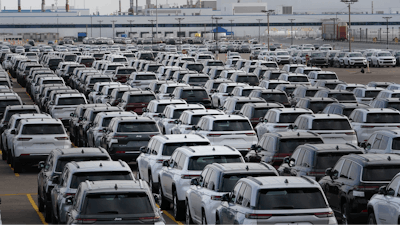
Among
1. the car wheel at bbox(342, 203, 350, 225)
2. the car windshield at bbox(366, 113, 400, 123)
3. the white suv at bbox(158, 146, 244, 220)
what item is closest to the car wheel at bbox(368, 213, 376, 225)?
the car wheel at bbox(342, 203, 350, 225)

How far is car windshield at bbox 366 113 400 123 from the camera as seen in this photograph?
23734mm

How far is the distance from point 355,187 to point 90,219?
487 centimetres

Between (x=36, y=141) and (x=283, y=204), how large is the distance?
13010mm

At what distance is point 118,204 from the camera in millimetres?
11477

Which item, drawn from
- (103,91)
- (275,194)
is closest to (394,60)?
(103,91)

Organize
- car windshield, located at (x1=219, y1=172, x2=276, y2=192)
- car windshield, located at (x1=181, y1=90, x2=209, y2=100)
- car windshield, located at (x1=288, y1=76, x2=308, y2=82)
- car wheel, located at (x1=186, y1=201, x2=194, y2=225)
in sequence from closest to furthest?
1. car windshield, located at (x1=219, y1=172, x2=276, y2=192)
2. car wheel, located at (x1=186, y1=201, x2=194, y2=225)
3. car windshield, located at (x1=181, y1=90, x2=209, y2=100)
4. car windshield, located at (x1=288, y1=76, x2=308, y2=82)

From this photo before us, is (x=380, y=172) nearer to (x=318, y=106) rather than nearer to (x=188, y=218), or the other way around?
(x=188, y=218)

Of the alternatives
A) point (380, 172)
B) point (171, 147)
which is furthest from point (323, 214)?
point (171, 147)

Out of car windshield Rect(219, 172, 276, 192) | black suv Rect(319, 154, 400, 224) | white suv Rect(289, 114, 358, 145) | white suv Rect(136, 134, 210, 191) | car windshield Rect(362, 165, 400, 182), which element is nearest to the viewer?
car windshield Rect(219, 172, 276, 192)

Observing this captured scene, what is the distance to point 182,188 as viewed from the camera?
15.8 m

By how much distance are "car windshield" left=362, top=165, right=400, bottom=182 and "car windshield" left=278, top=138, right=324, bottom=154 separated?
465 cm

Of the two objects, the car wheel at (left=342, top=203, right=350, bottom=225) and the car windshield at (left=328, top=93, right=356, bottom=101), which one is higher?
the car windshield at (left=328, top=93, right=356, bottom=101)

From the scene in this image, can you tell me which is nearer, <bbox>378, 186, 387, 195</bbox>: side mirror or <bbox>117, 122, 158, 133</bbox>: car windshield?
<bbox>378, 186, 387, 195</bbox>: side mirror

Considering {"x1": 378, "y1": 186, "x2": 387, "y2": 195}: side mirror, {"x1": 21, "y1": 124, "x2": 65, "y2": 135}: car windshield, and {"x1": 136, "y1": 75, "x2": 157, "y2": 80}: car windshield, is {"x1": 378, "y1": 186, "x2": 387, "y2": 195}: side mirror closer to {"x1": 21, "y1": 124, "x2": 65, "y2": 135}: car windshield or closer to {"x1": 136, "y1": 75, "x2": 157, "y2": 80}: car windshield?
{"x1": 21, "y1": 124, "x2": 65, "y2": 135}: car windshield
